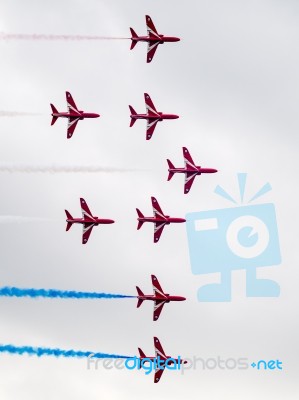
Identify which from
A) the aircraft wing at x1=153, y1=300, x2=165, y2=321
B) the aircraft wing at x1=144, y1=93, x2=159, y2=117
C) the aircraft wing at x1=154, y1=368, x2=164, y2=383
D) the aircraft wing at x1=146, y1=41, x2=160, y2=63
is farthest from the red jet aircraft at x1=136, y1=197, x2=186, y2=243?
the aircraft wing at x1=146, y1=41, x2=160, y2=63

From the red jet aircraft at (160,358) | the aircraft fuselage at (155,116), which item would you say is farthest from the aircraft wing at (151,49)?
the red jet aircraft at (160,358)

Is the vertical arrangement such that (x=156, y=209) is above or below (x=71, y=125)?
below

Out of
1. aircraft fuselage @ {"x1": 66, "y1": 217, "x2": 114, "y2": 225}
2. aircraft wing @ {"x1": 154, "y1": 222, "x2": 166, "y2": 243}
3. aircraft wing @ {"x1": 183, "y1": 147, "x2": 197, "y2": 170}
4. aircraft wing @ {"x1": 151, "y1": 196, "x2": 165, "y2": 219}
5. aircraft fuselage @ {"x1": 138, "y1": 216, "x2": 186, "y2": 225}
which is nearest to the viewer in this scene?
aircraft fuselage @ {"x1": 66, "y1": 217, "x2": 114, "y2": 225}

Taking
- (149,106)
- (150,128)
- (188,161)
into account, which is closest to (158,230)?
(188,161)

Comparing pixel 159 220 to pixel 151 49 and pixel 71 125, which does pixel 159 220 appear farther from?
pixel 151 49

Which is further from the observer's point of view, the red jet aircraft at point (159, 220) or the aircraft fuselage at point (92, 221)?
the red jet aircraft at point (159, 220)

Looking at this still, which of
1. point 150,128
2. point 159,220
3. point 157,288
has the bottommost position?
point 157,288

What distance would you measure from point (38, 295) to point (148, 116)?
25.3m

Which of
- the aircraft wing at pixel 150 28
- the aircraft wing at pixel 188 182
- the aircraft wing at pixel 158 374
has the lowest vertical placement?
the aircraft wing at pixel 158 374

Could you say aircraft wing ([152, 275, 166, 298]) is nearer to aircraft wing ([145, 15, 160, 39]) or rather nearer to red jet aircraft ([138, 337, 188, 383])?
red jet aircraft ([138, 337, 188, 383])

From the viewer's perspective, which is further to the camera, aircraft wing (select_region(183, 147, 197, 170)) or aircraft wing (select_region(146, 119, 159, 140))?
aircraft wing (select_region(183, 147, 197, 170))

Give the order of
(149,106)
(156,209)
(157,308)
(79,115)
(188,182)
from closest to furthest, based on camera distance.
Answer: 1. (79,115)
2. (157,308)
3. (156,209)
4. (149,106)
5. (188,182)

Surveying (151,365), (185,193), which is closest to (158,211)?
A: (185,193)

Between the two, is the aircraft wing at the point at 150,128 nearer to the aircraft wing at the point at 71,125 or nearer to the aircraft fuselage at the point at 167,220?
the aircraft wing at the point at 71,125
